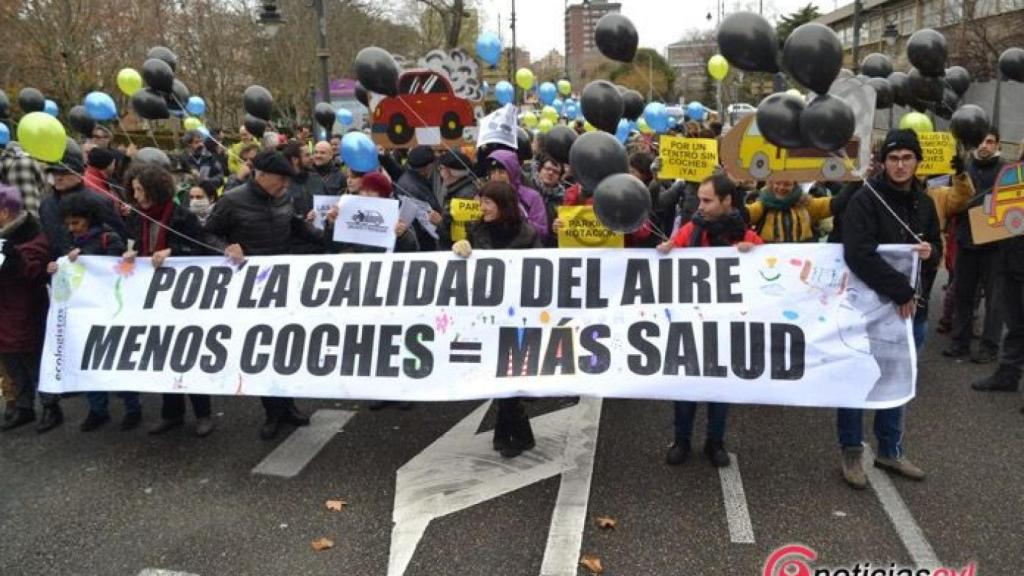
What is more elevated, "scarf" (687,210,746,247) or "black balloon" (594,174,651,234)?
"black balloon" (594,174,651,234)

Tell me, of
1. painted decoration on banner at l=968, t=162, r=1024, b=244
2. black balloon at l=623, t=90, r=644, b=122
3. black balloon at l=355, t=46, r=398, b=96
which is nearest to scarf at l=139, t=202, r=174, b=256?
black balloon at l=355, t=46, r=398, b=96

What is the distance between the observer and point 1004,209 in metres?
4.93

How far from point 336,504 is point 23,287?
9.36ft

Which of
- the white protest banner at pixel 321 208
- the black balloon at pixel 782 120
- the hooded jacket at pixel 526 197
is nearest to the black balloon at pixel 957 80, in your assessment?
the hooded jacket at pixel 526 197

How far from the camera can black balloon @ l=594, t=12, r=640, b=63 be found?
557 cm

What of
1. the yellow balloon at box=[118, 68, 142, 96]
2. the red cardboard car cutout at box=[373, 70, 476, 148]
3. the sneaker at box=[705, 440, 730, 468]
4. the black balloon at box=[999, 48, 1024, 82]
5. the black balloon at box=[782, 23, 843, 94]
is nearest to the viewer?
the black balloon at box=[782, 23, 843, 94]

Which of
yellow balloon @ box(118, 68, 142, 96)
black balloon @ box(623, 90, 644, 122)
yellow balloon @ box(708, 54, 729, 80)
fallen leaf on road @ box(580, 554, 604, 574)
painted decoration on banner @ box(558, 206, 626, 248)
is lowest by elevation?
fallen leaf on road @ box(580, 554, 604, 574)

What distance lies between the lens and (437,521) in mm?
3816

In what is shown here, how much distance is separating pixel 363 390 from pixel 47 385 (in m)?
2.13

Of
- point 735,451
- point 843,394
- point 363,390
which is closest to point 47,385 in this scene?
point 363,390

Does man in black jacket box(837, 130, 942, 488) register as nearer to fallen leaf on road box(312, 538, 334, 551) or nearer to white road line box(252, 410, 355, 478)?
fallen leaf on road box(312, 538, 334, 551)

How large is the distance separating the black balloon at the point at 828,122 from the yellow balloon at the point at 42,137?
4379mm

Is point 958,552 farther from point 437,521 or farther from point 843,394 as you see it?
point 437,521

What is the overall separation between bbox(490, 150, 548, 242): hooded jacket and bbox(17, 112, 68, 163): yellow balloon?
2.92m
